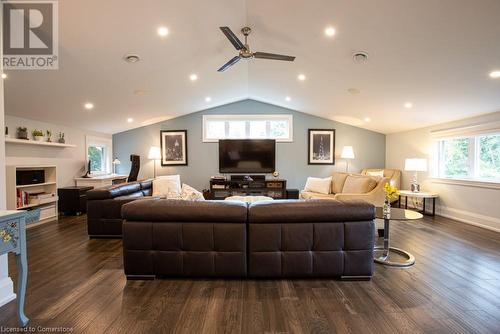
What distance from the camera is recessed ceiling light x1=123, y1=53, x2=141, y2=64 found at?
11.0 ft

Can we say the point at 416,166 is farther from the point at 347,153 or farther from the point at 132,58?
the point at 132,58

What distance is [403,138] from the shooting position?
625 centimetres

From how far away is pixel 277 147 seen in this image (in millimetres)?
6867

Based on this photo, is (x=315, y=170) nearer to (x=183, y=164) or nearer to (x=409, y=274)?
(x=183, y=164)

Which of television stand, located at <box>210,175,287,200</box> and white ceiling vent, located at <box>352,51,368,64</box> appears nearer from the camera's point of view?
white ceiling vent, located at <box>352,51,368,64</box>

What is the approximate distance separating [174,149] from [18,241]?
537 centimetres

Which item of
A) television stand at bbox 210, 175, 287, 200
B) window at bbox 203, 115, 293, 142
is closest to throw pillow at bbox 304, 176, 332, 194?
television stand at bbox 210, 175, 287, 200

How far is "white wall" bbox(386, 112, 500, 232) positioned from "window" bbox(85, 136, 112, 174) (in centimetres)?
816

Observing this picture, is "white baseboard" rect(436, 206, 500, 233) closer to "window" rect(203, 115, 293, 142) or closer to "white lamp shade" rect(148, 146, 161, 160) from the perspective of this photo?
A: "window" rect(203, 115, 293, 142)

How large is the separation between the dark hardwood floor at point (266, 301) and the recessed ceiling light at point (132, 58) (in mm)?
2765

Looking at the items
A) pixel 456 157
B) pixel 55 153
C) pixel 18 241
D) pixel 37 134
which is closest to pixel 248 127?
pixel 55 153

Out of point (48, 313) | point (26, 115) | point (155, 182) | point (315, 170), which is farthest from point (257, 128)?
point (48, 313)

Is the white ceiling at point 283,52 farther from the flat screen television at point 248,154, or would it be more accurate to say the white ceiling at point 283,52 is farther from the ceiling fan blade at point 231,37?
the flat screen television at point 248,154

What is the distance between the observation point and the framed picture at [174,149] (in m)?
6.88
